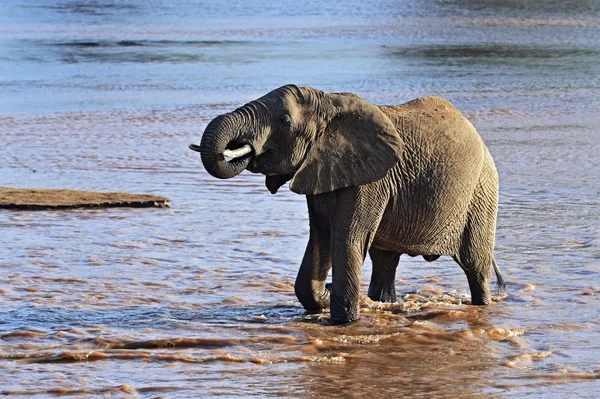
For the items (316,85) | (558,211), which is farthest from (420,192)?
(316,85)

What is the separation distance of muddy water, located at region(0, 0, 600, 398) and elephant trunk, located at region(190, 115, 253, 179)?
111 cm

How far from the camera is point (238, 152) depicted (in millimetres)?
7324

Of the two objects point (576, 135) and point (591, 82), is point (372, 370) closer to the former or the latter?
point (576, 135)

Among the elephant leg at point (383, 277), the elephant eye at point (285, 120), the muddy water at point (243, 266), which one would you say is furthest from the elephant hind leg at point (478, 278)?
the elephant eye at point (285, 120)

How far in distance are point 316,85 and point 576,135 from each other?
6.41 metres

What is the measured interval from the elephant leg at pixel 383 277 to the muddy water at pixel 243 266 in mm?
94

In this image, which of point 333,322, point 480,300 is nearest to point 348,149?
point 333,322

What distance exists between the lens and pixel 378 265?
8.80m

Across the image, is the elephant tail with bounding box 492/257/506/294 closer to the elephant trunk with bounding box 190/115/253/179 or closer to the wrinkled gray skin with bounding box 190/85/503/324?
the wrinkled gray skin with bounding box 190/85/503/324

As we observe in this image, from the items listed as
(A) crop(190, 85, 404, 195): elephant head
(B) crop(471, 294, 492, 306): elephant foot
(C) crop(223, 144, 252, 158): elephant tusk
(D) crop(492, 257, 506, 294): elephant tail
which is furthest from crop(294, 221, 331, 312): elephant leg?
(D) crop(492, 257, 506, 294): elephant tail

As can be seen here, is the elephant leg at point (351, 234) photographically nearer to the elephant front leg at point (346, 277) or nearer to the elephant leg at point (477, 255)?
the elephant front leg at point (346, 277)

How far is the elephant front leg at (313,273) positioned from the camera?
26.8ft

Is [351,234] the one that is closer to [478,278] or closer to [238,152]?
[238,152]

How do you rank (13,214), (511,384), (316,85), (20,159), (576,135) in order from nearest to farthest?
(511,384) → (13,214) → (20,159) → (576,135) → (316,85)
